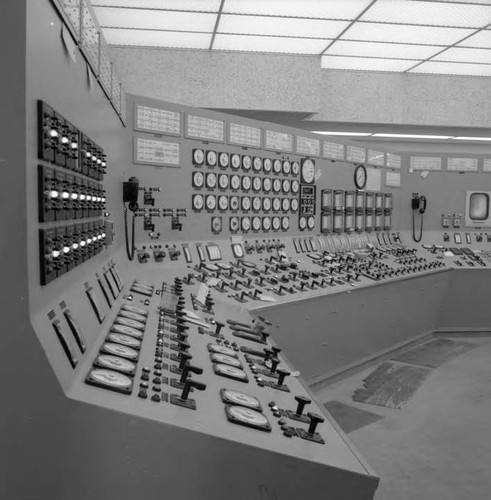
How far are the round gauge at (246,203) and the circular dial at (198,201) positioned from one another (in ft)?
1.31

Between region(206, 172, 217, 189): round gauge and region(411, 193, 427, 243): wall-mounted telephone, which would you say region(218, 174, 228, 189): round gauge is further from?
region(411, 193, 427, 243): wall-mounted telephone

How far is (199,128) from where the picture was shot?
3590 millimetres

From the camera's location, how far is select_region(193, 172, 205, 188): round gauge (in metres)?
3.60

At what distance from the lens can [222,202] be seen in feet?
12.5

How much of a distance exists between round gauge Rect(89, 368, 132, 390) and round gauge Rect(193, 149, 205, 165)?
7.95 feet

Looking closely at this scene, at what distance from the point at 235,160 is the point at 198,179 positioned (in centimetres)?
39

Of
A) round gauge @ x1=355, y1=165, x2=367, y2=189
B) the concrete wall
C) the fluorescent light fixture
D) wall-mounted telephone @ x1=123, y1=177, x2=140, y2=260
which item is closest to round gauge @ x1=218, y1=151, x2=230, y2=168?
wall-mounted telephone @ x1=123, y1=177, x2=140, y2=260

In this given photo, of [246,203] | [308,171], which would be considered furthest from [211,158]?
[308,171]

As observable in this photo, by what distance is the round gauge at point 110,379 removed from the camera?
125 cm

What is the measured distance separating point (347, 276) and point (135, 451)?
123 inches

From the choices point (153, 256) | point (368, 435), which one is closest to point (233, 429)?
point (368, 435)

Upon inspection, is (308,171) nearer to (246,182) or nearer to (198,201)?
(246,182)

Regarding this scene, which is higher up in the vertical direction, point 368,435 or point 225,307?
point 225,307

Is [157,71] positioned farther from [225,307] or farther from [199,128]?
[225,307]
